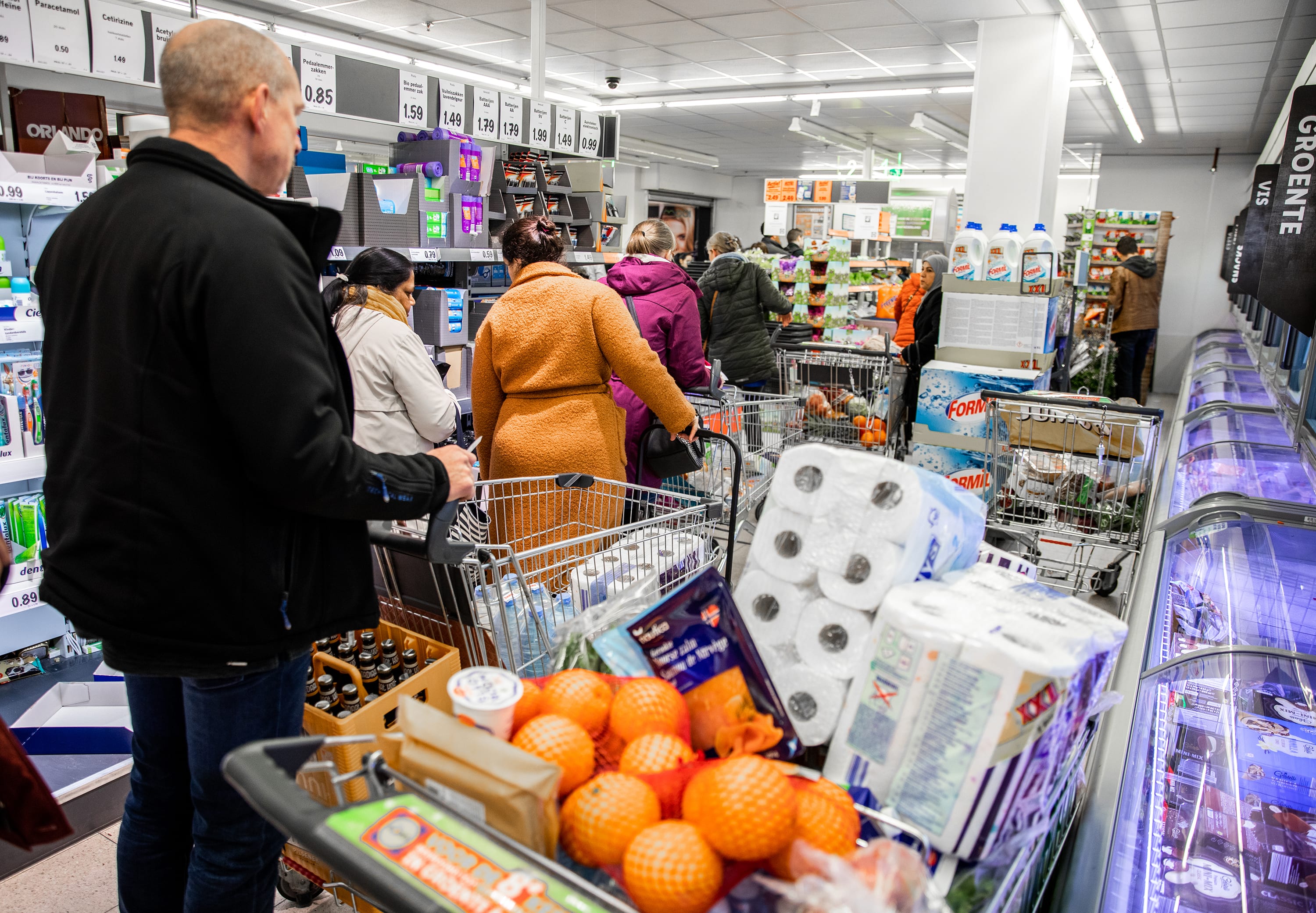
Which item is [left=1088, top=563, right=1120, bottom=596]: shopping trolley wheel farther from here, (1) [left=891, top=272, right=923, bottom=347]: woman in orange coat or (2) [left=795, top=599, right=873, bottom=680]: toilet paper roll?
(2) [left=795, top=599, right=873, bottom=680]: toilet paper roll

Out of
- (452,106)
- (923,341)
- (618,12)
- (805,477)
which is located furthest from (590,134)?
(805,477)

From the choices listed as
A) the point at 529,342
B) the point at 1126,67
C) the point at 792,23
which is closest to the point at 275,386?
the point at 529,342

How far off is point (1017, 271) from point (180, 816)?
198 inches

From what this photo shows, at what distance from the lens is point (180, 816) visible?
1.67 meters

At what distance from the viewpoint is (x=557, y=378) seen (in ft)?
9.39

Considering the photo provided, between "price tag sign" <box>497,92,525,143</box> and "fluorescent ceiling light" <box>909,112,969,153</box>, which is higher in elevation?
"fluorescent ceiling light" <box>909,112,969,153</box>

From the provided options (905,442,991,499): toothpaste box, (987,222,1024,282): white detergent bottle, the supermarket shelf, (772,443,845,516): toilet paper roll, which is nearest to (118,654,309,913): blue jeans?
(772,443,845,516): toilet paper roll

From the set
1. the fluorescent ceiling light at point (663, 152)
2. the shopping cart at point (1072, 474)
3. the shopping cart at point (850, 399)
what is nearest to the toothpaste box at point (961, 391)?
the shopping cart at point (850, 399)

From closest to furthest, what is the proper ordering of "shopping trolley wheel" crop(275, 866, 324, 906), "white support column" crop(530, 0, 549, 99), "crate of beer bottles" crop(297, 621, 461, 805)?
1. "crate of beer bottles" crop(297, 621, 461, 805)
2. "shopping trolley wheel" crop(275, 866, 324, 906)
3. "white support column" crop(530, 0, 549, 99)

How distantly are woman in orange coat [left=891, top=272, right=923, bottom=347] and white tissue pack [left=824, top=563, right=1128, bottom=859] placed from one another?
6.67 metres

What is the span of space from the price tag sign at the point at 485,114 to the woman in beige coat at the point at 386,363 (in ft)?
8.32

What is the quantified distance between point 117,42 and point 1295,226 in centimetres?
→ 527

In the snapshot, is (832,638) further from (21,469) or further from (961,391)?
(961,391)

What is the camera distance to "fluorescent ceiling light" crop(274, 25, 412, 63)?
936 cm
